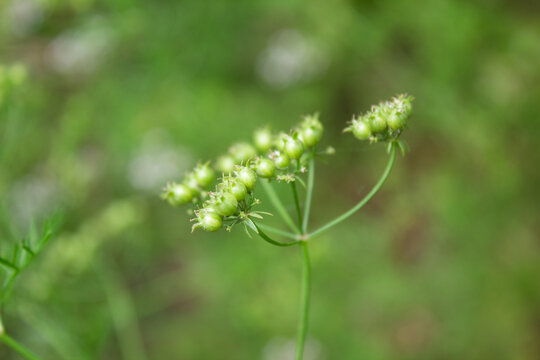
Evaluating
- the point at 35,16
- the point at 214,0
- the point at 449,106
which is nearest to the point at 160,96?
the point at 214,0

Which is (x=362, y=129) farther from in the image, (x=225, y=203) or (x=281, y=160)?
(x=225, y=203)

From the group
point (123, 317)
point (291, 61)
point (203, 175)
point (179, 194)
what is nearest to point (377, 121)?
point (203, 175)

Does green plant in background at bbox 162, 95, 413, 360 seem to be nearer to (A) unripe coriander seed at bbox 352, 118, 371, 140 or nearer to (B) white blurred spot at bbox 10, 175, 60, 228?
(A) unripe coriander seed at bbox 352, 118, 371, 140

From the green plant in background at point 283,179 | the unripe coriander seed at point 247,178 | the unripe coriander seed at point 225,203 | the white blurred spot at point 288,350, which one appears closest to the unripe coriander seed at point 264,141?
the green plant in background at point 283,179

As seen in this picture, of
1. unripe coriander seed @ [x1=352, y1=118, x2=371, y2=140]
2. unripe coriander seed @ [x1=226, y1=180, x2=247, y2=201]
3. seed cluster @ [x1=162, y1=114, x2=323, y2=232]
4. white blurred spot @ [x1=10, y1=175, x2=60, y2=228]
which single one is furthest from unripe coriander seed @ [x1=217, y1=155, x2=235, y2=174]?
white blurred spot @ [x1=10, y1=175, x2=60, y2=228]

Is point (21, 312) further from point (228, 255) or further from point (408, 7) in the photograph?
point (408, 7)
